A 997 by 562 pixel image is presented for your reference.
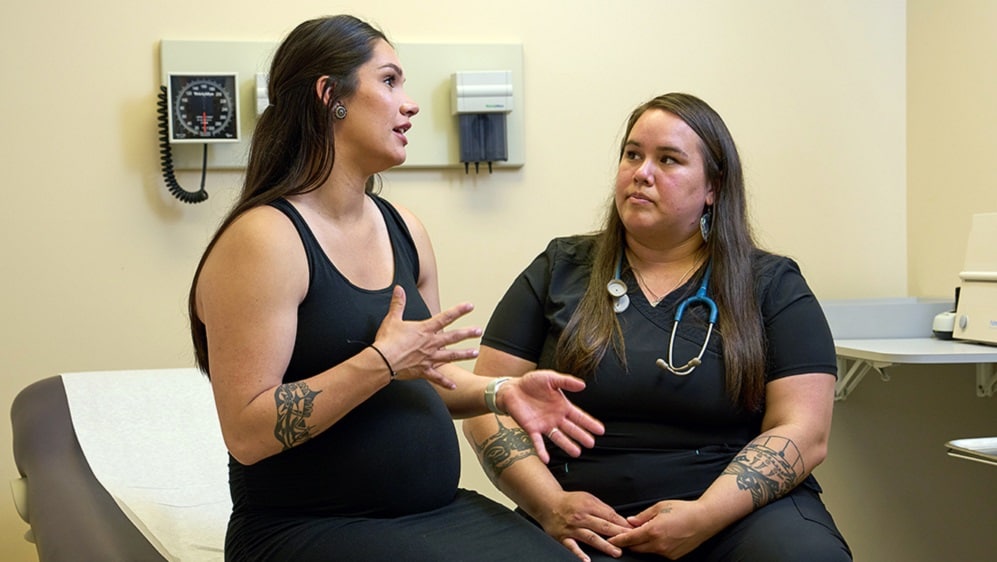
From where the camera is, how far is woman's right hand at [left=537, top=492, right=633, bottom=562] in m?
1.68

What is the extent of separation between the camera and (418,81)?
2496mm

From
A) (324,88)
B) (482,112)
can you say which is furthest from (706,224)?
(324,88)

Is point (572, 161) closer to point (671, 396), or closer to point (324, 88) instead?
point (671, 396)

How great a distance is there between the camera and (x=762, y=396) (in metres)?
1.83

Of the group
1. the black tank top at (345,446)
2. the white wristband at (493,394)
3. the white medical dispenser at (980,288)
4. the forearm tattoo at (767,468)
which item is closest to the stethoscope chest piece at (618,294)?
the forearm tattoo at (767,468)

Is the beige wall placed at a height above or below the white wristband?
above

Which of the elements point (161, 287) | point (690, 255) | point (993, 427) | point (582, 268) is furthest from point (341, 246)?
point (993, 427)

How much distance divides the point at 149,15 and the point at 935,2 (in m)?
1.90

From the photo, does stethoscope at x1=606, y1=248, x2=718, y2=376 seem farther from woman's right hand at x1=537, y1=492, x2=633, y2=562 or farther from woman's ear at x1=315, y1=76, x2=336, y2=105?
woman's ear at x1=315, y1=76, x2=336, y2=105

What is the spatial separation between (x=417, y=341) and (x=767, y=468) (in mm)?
712

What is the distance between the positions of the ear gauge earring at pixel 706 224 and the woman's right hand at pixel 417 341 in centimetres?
76

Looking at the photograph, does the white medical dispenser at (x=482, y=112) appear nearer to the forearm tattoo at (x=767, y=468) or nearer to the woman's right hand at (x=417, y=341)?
the forearm tattoo at (x=767, y=468)

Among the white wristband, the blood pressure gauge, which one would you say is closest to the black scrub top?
the white wristband

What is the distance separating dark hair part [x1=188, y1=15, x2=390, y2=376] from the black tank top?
78 mm
